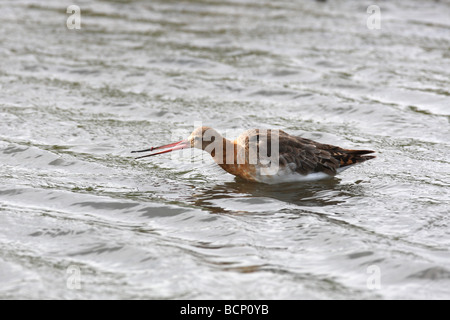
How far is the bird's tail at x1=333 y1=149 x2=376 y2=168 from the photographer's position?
340 inches

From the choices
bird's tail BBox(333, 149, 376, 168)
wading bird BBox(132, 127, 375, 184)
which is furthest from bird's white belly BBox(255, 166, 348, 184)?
bird's tail BBox(333, 149, 376, 168)

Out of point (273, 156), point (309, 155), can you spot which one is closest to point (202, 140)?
point (273, 156)

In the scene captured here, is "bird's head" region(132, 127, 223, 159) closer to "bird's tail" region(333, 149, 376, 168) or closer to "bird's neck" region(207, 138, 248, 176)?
"bird's neck" region(207, 138, 248, 176)

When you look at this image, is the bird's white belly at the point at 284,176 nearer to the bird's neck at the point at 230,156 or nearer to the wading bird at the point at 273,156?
the wading bird at the point at 273,156

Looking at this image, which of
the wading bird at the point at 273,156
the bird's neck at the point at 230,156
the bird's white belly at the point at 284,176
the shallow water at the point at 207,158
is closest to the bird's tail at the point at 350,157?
the wading bird at the point at 273,156

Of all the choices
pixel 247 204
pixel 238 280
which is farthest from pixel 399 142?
pixel 238 280

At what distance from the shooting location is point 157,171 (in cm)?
898

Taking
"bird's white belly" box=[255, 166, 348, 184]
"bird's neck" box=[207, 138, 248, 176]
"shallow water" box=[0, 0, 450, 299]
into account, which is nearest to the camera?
"shallow water" box=[0, 0, 450, 299]

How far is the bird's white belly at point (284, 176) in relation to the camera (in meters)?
8.43

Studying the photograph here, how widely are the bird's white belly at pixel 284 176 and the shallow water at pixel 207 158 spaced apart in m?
0.09

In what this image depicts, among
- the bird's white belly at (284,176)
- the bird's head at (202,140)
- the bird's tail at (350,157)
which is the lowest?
the bird's white belly at (284,176)

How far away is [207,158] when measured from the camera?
31.6 ft
